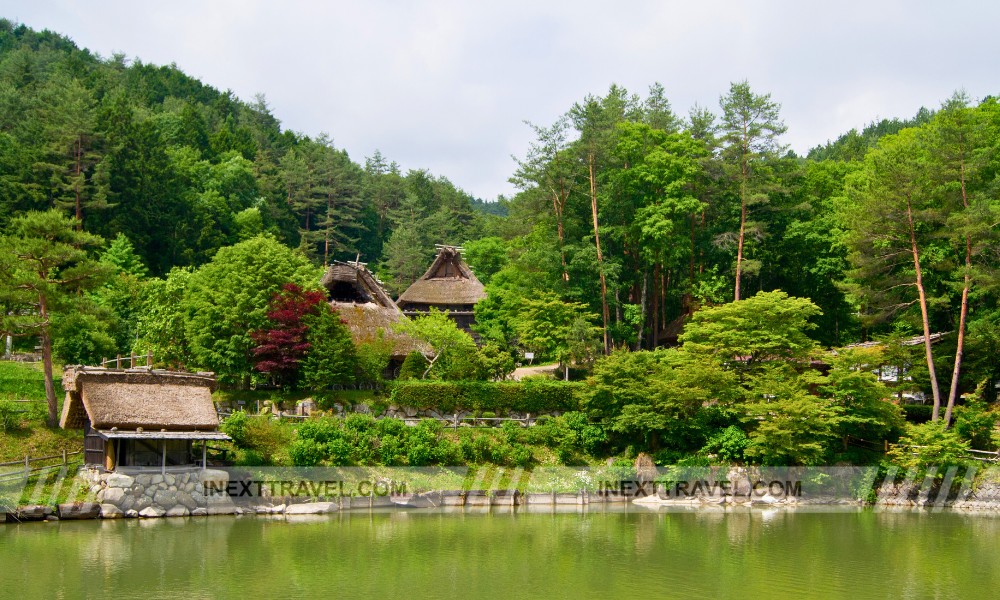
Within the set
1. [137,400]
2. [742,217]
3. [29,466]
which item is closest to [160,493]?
[137,400]

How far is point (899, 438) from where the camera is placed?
1347 inches

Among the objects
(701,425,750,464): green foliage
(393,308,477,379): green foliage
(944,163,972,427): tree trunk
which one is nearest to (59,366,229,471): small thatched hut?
(393,308,477,379): green foliage

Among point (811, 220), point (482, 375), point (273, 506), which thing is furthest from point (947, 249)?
point (273, 506)

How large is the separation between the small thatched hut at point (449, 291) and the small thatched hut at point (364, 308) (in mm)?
8688

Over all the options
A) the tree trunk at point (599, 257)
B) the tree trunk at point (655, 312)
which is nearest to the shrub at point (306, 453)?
the tree trunk at point (599, 257)

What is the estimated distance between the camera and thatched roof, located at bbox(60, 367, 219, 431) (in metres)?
27.9

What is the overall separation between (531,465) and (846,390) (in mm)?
12581

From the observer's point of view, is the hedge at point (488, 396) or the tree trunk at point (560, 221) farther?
the tree trunk at point (560, 221)

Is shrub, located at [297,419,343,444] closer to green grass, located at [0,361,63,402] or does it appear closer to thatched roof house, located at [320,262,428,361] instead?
thatched roof house, located at [320,262,428,361]

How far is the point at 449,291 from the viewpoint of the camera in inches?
2184

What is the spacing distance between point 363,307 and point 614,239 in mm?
13016

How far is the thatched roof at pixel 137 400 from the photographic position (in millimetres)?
27922

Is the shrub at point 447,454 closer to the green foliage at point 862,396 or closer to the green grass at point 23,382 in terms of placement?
the green foliage at point 862,396

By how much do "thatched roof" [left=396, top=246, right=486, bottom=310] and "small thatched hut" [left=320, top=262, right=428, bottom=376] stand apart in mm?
8742
